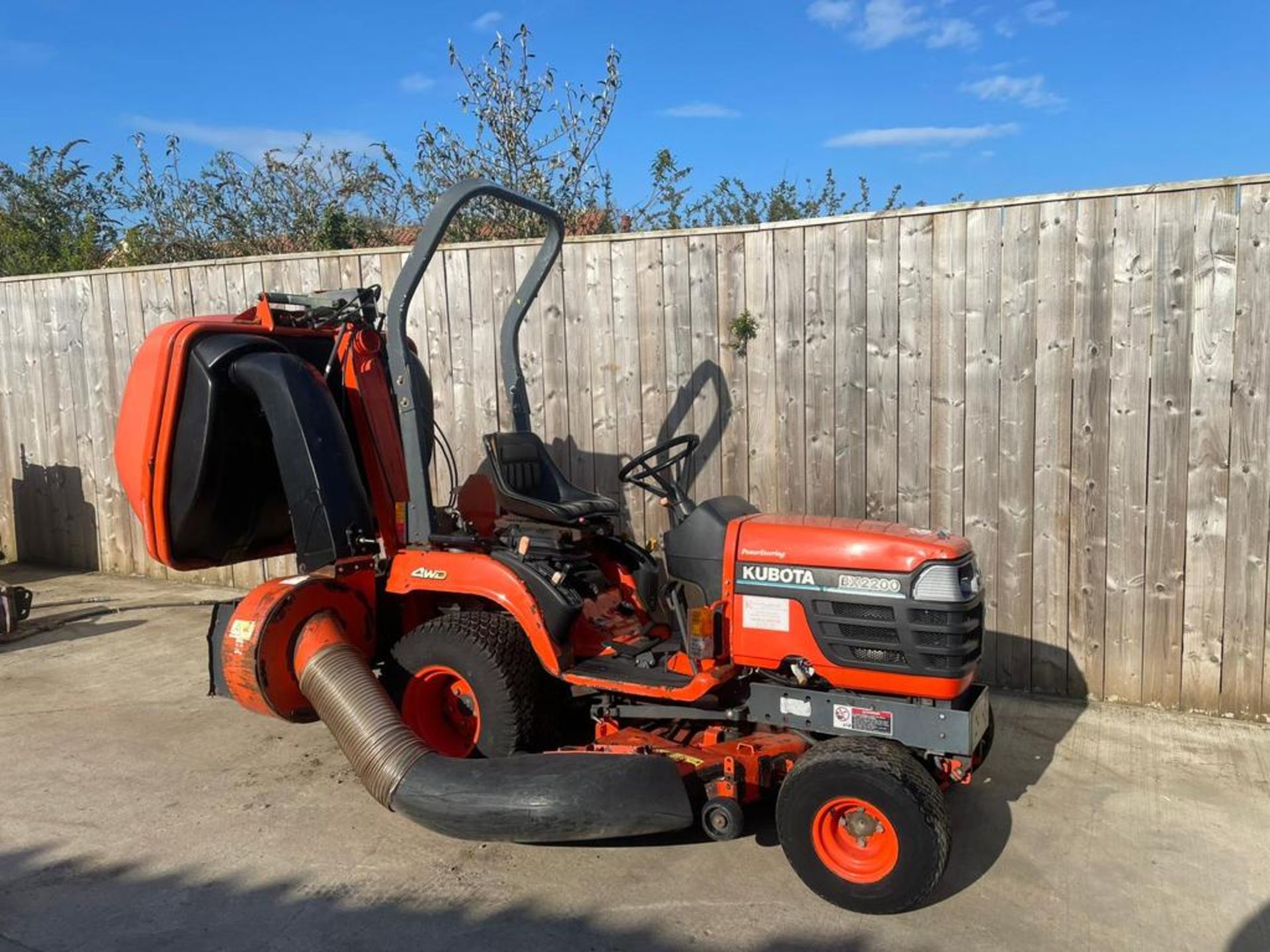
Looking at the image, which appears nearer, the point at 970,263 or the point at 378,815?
the point at 378,815

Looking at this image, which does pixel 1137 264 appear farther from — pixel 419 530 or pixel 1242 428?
pixel 419 530

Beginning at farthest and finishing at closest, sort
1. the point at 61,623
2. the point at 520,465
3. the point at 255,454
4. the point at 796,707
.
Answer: the point at 61,623, the point at 520,465, the point at 255,454, the point at 796,707

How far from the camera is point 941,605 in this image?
313cm

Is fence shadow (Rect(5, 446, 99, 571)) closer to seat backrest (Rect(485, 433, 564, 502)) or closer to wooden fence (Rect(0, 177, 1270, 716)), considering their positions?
wooden fence (Rect(0, 177, 1270, 716))

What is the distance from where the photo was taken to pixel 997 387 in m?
4.88

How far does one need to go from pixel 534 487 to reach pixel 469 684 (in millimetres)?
1015

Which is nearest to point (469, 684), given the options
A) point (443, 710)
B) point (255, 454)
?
point (443, 710)

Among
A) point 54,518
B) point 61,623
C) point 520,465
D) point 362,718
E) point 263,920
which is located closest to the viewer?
point 263,920

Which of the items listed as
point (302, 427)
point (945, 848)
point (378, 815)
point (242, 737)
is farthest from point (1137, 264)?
point (242, 737)

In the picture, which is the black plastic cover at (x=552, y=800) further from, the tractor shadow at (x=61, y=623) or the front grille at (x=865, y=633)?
the tractor shadow at (x=61, y=623)

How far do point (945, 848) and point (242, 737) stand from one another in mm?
3250

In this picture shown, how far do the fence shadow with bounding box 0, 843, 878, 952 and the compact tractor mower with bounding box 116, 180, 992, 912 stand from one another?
10.6 inches

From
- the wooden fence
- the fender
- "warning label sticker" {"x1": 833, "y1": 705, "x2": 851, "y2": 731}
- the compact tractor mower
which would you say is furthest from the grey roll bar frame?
"warning label sticker" {"x1": 833, "y1": 705, "x2": 851, "y2": 731}

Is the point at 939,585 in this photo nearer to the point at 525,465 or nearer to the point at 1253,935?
the point at 1253,935
